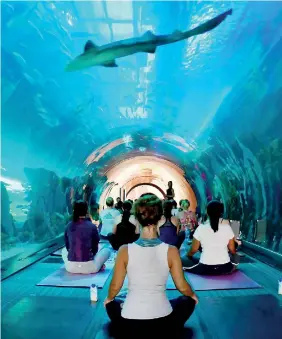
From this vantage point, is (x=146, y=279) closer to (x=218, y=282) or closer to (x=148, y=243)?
(x=148, y=243)

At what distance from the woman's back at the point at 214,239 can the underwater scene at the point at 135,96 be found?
2.93m

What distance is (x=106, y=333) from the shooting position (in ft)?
17.3

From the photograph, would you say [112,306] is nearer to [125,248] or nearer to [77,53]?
[125,248]

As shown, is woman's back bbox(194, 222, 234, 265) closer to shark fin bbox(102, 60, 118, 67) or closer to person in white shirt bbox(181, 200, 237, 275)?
person in white shirt bbox(181, 200, 237, 275)

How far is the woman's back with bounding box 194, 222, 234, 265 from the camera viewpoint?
7965 mm

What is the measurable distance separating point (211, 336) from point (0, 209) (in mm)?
5253

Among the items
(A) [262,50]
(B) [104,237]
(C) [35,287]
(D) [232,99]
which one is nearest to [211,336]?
(C) [35,287]

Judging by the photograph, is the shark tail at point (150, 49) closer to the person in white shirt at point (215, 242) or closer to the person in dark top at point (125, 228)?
the person in white shirt at point (215, 242)

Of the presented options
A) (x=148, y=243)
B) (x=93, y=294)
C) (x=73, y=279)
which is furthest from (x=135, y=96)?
(x=148, y=243)

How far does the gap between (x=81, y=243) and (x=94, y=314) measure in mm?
2640

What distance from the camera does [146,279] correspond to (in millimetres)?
4348

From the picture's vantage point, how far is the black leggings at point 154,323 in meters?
4.39

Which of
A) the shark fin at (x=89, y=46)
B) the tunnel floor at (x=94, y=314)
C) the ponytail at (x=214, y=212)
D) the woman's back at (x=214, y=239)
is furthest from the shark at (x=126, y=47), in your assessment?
the tunnel floor at (x=94, y=314)

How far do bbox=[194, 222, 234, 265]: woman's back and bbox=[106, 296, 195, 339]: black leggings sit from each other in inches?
121
